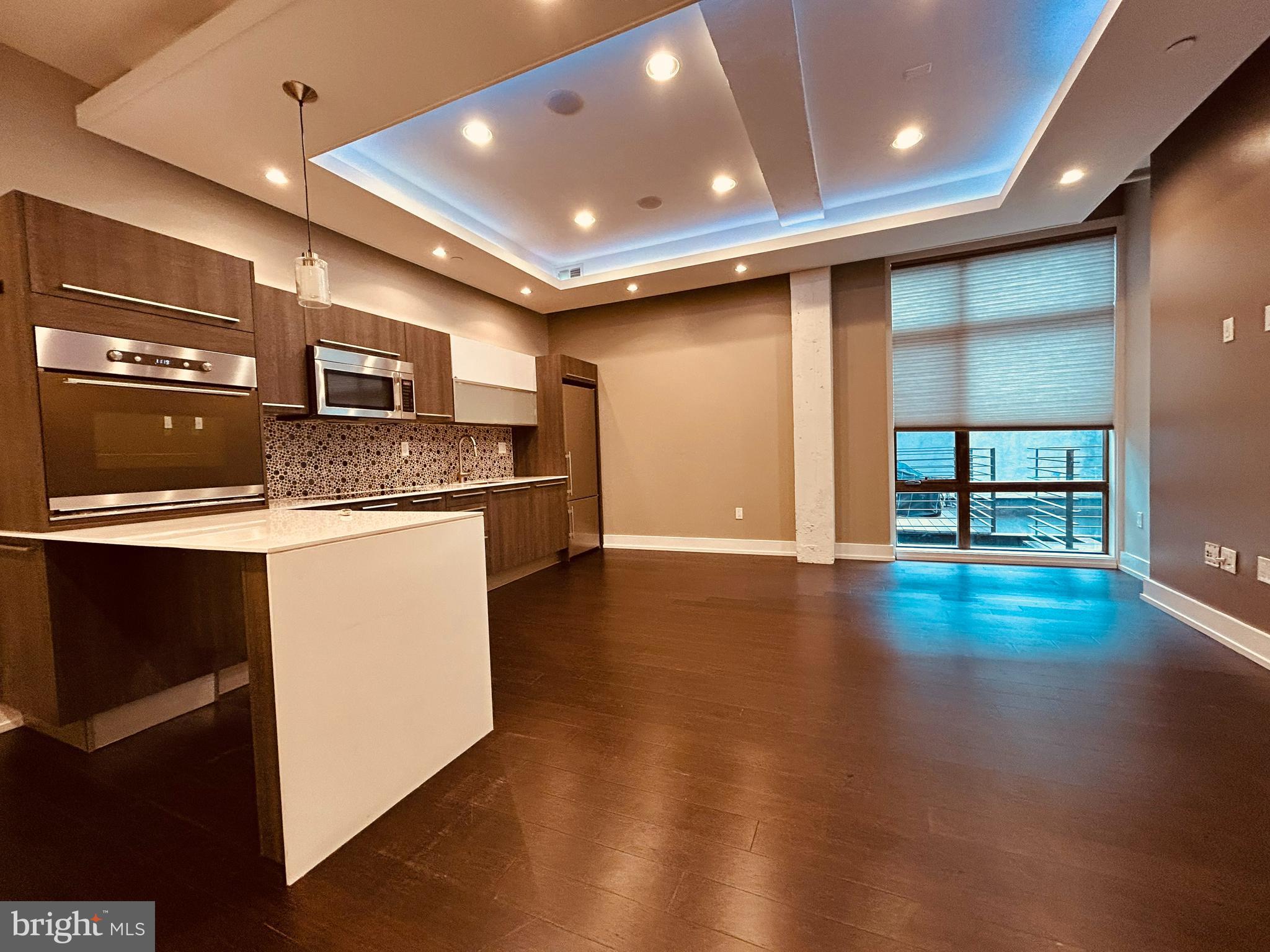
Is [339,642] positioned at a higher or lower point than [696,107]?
lower

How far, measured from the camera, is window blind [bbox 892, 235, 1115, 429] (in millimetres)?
4227

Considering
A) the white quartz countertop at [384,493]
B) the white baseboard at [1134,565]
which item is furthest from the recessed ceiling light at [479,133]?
the white baseboard at [1134,565]

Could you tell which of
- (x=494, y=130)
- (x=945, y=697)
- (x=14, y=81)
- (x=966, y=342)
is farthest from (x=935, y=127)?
(x=14, y=81)

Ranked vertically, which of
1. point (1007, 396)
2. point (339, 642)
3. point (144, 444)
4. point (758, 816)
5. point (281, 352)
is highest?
point (281, 352)

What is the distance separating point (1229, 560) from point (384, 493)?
5112 millimetres

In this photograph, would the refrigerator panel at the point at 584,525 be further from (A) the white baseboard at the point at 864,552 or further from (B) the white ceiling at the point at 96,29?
(B) the white ceiling at the point at 96,29

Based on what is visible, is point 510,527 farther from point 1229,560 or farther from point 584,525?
point 1229,560

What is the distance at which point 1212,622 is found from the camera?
108 inches

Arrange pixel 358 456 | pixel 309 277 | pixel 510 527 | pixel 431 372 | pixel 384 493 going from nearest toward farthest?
pixel 309 277, pixel 384 493, pixel 358 456, pixel 431 372, pixel 510 527

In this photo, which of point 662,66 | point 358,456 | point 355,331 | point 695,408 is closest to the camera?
point 662,66

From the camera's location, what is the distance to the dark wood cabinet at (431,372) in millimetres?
3809

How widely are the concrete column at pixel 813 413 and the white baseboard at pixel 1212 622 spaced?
2231 millimetres

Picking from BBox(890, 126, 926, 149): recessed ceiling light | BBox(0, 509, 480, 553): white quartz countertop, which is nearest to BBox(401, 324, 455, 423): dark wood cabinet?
BBox(0, 509, 480, 553): white quartz countertop

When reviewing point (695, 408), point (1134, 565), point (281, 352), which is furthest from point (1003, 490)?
point (281, 352)
